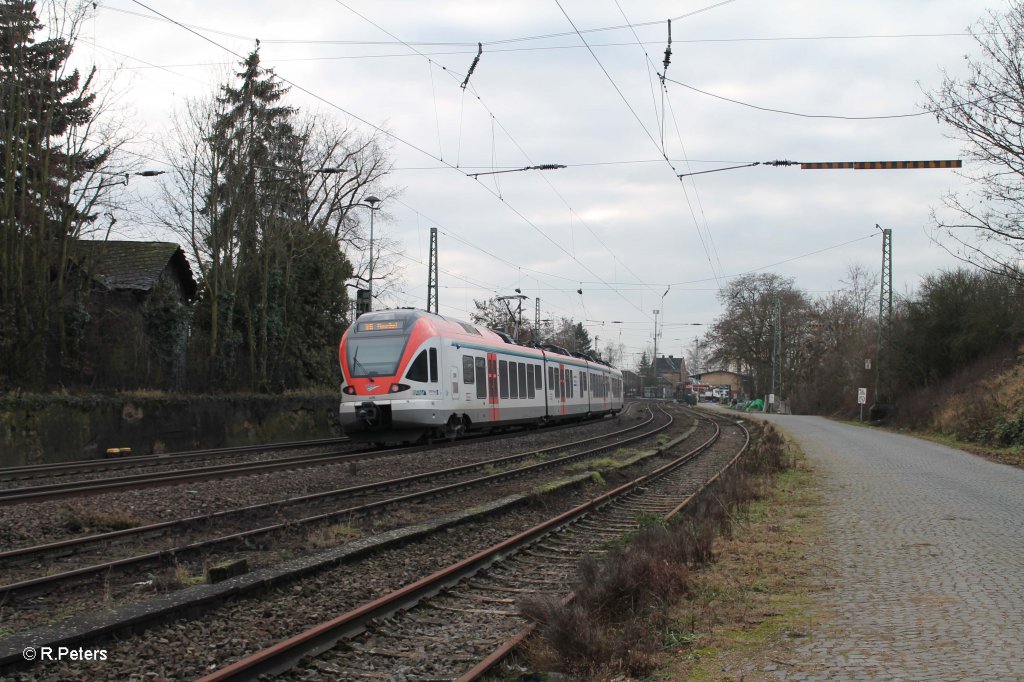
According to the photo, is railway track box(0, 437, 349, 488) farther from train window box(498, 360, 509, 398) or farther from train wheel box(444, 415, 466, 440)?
train window box(498, 360, 509, 398)

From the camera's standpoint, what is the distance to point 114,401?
1994 cm

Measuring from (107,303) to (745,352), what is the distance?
54507 millimetres

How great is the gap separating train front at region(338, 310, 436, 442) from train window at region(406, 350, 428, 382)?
2cm

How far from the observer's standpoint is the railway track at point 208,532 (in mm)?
6852

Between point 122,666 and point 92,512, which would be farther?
point 92,512

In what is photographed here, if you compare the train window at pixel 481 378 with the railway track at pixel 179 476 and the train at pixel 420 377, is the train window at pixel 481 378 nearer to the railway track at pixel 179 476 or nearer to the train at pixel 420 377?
the train at pixel 420 377

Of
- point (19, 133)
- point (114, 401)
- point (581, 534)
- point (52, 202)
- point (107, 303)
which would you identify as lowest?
point (581, 534)

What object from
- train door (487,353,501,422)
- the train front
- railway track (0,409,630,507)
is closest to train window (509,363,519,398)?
train door (487,353,501,422)

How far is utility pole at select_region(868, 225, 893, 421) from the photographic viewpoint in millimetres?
37859

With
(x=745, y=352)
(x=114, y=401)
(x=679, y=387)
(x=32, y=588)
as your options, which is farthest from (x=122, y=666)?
(x=679, y=387)

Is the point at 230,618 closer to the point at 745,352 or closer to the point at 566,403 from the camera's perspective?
the point at 566,403

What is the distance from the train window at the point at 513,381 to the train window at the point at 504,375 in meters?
0.29

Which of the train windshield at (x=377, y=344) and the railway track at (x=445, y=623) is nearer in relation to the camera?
the railway track at (x=445, y=623)

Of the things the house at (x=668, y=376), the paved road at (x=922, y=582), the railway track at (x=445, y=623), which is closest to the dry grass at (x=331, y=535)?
the railway track at (x=445, y=623)
